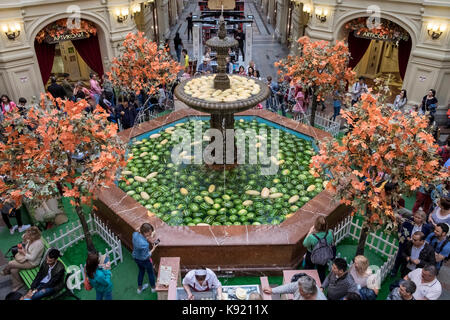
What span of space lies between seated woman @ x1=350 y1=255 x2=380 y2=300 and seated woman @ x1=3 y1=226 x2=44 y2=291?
4.75m

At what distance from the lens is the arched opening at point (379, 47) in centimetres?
1156

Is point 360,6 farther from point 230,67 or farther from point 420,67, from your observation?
point 230,67

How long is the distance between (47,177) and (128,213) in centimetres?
179

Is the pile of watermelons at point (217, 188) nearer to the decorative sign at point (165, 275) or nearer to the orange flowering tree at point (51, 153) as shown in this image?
the decorative sign at point (165, 275)

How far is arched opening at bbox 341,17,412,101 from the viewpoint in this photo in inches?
455

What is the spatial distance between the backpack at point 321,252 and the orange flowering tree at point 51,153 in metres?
3.34

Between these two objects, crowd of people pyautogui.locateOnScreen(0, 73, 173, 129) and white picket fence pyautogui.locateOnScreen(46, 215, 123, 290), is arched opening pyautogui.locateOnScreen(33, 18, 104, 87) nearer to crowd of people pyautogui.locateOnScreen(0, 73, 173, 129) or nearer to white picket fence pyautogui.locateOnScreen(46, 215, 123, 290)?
crowd of people pyautogui.locateOnScreen(0, 73, 173, 129)

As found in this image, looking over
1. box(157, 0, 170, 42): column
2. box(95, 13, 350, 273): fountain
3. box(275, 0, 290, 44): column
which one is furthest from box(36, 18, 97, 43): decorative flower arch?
box(275, 0, 290, 44): column

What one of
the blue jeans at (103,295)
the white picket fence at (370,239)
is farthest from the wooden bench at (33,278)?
the white picket fence at (370,239)

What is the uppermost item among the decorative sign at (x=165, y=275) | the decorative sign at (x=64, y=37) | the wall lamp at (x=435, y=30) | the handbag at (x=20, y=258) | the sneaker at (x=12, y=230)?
the wall lamp at (x=435, y=30)

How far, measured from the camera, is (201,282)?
455cm

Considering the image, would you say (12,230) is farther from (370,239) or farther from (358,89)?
(358,89)

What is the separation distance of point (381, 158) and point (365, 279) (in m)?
1.68
